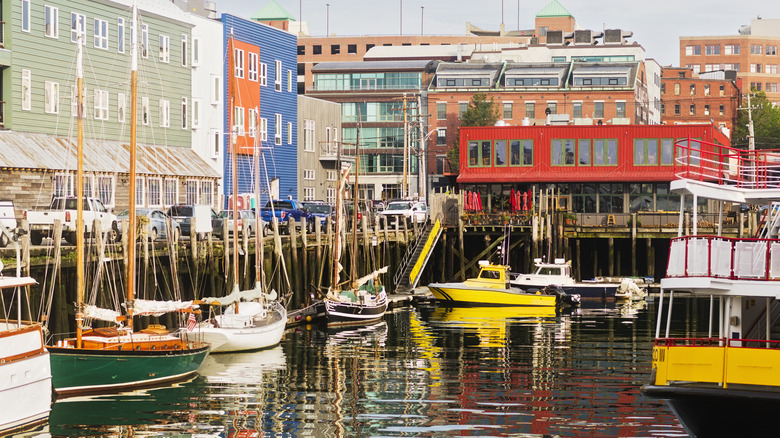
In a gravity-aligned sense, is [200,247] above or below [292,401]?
above

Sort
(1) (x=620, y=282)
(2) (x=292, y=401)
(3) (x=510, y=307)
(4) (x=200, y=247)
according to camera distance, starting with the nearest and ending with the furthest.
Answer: (2) (x=292, y=401)
(4) (x=200, y=247)
(3) (x=510, y=307)
(1) (x=620, y=282)

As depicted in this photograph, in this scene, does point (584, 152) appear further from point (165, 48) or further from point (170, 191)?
point (165, 48)

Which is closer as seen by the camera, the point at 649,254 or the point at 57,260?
the point at 57,260

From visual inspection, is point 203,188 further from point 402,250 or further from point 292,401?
point 292,401

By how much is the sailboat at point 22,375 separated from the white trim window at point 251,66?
→ 48.3 metres

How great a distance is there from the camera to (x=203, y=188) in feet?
216

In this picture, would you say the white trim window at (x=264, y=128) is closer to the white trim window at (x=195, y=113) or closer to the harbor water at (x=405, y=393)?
the white trim window at (x=195, y=113)

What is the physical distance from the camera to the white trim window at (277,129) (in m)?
77.5

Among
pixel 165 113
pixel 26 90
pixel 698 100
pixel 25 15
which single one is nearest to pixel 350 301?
pixel 26 90

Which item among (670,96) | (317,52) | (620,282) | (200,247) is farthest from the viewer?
(317,52)

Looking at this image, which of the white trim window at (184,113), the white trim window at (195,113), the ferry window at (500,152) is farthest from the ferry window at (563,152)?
the white trim window at (184,113)

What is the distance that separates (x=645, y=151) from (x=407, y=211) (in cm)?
1543

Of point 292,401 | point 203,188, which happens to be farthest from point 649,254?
point 292,401

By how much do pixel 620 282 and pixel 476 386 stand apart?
1234 inches
